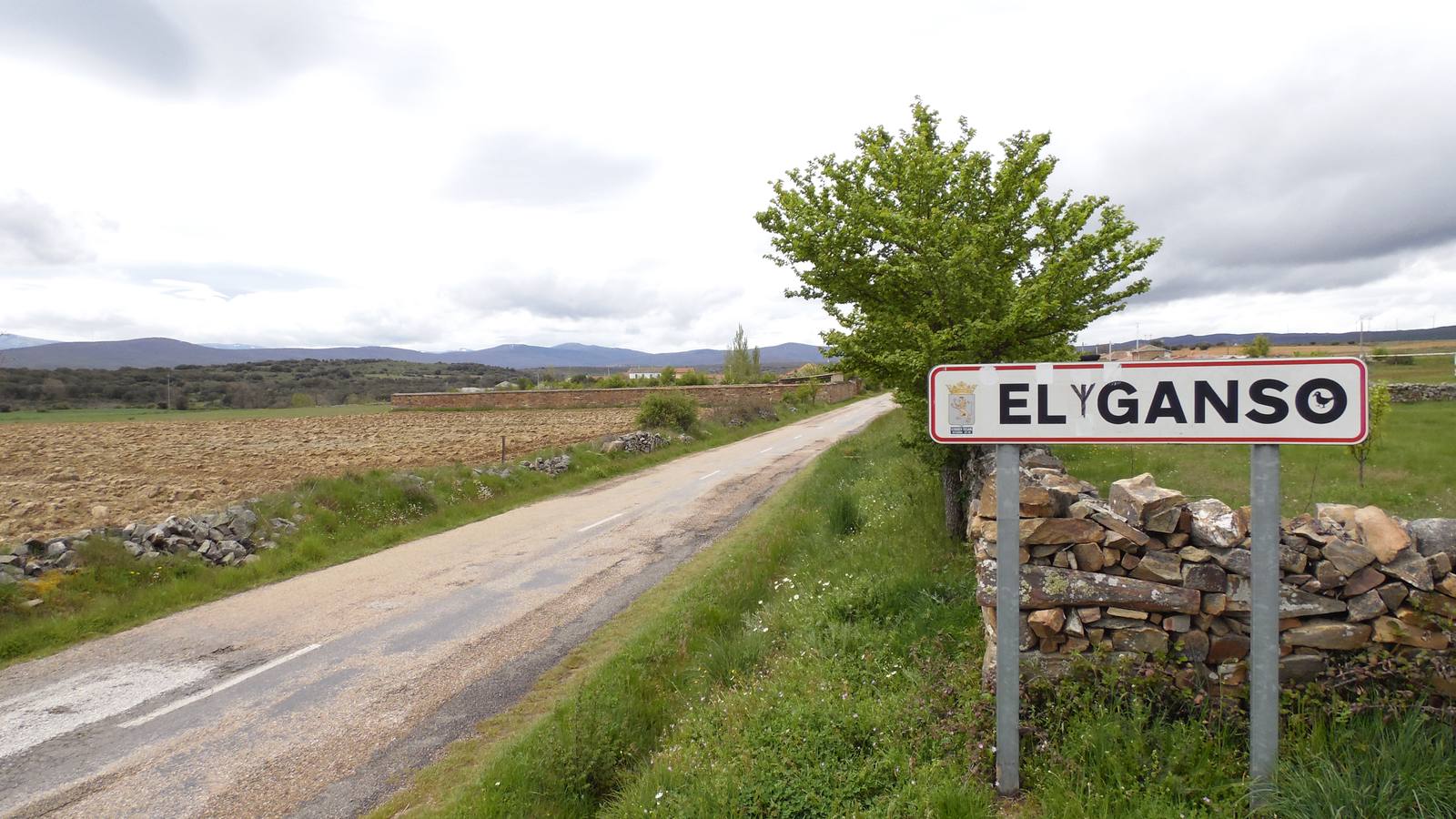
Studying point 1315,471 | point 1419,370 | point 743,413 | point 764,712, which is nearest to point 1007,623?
point 764,712

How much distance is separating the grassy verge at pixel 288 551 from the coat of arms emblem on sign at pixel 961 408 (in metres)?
9.74

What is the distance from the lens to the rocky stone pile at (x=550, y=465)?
2027cm

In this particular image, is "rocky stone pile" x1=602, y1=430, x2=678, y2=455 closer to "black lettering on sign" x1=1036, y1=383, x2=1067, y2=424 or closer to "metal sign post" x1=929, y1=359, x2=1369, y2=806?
"metal sign post" x1=929, y1=359, x2=1369, y2=806

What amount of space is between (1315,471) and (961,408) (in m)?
11.3

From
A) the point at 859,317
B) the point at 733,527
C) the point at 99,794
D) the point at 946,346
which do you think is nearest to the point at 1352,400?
the point at 946,346

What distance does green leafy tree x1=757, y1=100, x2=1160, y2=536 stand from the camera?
6.83 metres

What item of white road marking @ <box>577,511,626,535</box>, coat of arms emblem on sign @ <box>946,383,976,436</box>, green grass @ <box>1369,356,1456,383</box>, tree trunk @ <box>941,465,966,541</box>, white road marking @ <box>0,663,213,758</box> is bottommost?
white road marking @ <box>577,511,626,535</box>

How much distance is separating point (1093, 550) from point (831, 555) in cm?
488

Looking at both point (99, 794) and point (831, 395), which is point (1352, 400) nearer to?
point (99, 794)

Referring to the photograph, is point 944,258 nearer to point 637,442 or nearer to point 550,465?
point 550,465

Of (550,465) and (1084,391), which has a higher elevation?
(1084,391)

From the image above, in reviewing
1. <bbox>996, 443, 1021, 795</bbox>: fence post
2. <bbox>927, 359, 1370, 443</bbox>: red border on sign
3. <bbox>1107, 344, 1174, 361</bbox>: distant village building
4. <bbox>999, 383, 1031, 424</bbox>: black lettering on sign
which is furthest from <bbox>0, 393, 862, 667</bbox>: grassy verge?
<bbox>1107, 344, 1174, 361</bbox>: distant village building

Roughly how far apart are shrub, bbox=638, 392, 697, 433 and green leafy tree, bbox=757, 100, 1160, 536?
22.1 meters

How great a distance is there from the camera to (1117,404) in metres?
3.73
